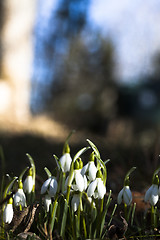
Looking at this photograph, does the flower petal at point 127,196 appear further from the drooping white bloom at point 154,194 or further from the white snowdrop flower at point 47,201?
the white snowdrop flower at point 47,201

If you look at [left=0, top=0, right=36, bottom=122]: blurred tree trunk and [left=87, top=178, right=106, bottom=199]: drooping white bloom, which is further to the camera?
[left=0, top=0, right=36, bottom=122]: blurred tree trunk

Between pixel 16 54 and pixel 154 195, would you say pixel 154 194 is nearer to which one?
pixel 154 195

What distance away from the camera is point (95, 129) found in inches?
401

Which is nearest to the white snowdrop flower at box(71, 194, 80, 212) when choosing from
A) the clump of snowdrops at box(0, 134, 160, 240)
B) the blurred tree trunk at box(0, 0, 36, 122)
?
the clump of snowdrops at box(0, 134, 160, 240)

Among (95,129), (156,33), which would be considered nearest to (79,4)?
(156,33)

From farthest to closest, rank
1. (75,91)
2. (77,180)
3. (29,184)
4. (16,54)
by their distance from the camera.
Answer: (75,91) < (16,54) < (29,184) < (77,180)

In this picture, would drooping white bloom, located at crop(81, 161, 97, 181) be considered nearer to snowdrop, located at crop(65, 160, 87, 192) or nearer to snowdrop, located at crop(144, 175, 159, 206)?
snowdrop, located at crop(65, 160, 87, 192)

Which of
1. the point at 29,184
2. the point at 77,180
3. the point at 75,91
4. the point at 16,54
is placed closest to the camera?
the point at 77,180

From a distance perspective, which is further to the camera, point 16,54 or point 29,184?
point 16,54

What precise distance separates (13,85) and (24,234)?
21.6 ft

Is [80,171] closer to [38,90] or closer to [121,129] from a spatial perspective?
[121,129]

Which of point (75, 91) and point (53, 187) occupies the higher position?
point (75, 91)

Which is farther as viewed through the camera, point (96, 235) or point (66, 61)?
point (66, 61)

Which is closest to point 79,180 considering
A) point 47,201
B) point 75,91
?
point 47,201
